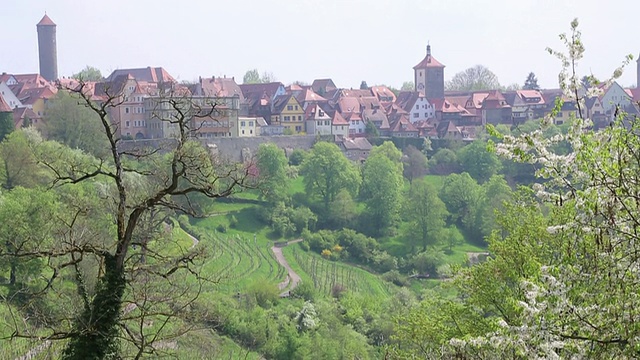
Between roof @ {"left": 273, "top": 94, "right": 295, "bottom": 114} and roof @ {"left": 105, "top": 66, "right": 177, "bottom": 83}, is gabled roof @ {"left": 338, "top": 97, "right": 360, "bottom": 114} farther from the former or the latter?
roof @ {"left": 105, "top": 66, "right": 177, "bottom": 83}

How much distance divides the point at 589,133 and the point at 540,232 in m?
6.11

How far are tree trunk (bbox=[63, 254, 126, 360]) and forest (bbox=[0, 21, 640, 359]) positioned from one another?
1 centimetres

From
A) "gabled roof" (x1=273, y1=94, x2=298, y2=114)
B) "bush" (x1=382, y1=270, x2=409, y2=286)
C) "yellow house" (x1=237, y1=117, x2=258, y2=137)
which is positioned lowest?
"bush" (x1=382, y1=270, x2=409, y2=286)

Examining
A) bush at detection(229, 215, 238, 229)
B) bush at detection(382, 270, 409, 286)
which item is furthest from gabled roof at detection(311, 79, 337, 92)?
bush at detection(382, 270, 409, 286)

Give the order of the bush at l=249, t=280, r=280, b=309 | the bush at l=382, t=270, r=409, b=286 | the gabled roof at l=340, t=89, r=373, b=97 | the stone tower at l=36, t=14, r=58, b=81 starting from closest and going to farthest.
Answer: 1. the bush at l=249, t=280, r=280, b=309
2. the bush at l=382, t=270, r=409, b=286
3. the gabled roof at l=340, t=89, r=373, b=97
4. the stone tower at l=36, t=14, r=58, b=81

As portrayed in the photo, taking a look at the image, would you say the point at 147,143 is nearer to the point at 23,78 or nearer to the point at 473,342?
the point at 23,78

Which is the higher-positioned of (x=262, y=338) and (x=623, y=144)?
(x=623, y=144)

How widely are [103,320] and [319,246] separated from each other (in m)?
38.5

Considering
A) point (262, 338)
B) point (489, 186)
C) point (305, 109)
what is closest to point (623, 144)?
point (262, 338)

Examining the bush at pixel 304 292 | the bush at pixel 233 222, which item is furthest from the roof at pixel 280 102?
the bush at pixel 304 292

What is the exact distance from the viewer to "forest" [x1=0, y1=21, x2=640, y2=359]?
19.7ft

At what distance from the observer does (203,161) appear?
870 centimetres

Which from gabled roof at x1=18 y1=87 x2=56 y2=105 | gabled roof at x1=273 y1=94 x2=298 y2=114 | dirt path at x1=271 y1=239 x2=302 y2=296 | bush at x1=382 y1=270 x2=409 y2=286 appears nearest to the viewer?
dirt path at x1=271 y1=239 x2=302 y2=296

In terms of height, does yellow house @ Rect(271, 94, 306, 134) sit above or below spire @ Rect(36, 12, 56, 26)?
below
